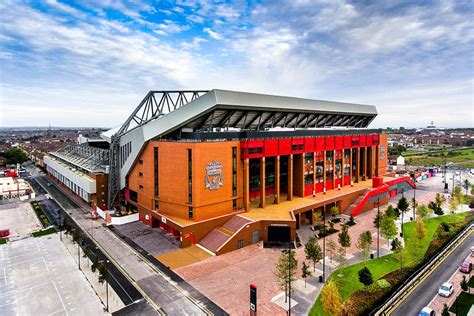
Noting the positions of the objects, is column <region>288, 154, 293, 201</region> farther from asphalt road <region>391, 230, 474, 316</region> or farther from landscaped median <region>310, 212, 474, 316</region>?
asphalt road <region>391, 230, 474, 316</region>

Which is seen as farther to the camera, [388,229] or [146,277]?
[388,229]

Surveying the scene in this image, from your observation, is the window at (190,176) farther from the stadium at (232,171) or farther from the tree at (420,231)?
the tree at (420,231)

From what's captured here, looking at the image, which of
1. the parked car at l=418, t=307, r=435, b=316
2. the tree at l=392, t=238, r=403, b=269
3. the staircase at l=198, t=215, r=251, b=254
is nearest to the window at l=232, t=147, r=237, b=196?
the staircase at l=198, t=215, r=251, b=254

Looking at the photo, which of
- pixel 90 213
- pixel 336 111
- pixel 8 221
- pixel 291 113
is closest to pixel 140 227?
pixel 90 213

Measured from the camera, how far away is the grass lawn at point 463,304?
30141 mm

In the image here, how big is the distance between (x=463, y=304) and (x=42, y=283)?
4896 centimetres

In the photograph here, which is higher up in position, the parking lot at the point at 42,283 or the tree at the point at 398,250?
the tree at the point at 398,250

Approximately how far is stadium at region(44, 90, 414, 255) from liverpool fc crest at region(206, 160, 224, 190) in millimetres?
177

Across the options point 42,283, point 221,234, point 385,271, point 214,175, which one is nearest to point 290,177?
point 214,175

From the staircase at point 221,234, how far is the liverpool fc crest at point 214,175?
678 cm

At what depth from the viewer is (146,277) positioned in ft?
126

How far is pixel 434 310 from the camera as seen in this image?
30.4 m

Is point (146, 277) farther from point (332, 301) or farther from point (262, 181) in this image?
point (262, 181)

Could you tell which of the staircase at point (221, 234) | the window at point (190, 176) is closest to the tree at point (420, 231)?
the staircase at point (221, 234)
